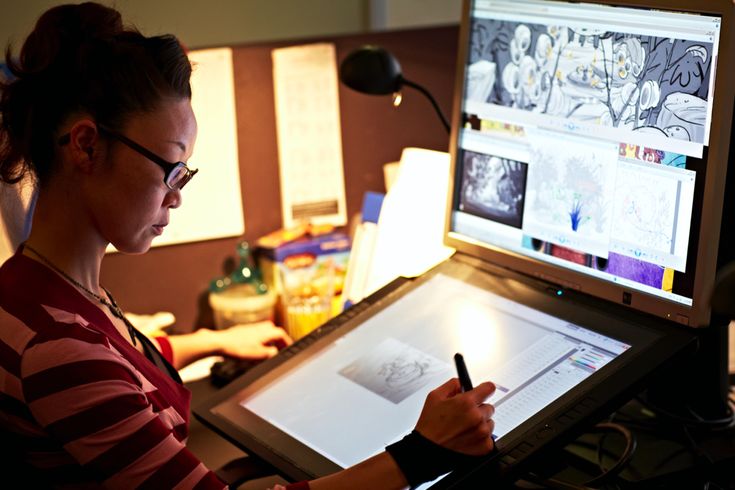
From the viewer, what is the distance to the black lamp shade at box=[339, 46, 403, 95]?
141 cm

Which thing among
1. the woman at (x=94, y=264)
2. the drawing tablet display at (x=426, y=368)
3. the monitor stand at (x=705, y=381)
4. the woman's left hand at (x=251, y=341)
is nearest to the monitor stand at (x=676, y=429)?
the monitor stand at (x=705, y=381)

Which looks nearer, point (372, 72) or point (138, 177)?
point (138, 177)

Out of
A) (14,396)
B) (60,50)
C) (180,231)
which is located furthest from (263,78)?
(14,396)

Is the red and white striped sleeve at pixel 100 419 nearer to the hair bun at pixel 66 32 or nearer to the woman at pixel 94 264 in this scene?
the woman at pixel 94 264

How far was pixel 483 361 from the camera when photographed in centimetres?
113

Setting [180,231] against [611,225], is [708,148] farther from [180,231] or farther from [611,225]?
[180,231]

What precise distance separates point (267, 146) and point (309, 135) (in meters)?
0.08

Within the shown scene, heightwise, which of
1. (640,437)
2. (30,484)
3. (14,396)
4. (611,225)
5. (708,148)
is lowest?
(640,437)

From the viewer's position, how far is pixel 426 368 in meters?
1.15

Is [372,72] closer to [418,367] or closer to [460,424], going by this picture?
[418,367]

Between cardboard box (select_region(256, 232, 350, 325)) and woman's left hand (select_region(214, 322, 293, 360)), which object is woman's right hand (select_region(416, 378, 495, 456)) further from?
cardboard box (select_region(256, 232, 350, 325))

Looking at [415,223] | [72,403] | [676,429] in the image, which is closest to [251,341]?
[415,223]

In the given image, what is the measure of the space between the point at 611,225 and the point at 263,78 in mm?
755

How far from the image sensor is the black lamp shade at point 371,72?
1.41 m
